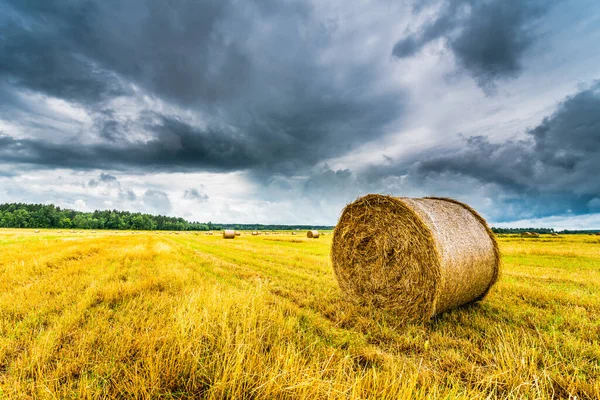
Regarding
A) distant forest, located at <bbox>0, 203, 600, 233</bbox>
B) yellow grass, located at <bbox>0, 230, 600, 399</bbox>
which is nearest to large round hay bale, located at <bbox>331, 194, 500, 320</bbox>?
yellow grass, located at <bbox>0, 230, 600, 399</bbox>

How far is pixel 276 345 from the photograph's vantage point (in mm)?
2961

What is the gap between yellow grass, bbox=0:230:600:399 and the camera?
216 cm

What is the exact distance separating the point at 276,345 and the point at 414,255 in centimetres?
382

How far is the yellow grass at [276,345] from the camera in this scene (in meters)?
2.16

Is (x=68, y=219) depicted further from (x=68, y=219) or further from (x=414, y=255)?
(x=414, y=255)

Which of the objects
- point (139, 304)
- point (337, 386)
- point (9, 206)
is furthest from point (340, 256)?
point (9, 206)

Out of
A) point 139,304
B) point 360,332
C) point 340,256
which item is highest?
point 340,256

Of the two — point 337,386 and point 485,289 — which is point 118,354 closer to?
point 337,386

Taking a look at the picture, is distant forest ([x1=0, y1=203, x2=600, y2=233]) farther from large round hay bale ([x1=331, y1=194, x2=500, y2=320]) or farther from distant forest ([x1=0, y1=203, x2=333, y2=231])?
large round hay bale ([x1=331, y1=194, x2=500, y2=320])

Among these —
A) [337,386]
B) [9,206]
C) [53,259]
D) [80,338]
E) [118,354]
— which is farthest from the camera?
[9,206]

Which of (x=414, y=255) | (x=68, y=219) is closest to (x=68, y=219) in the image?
(x=68, y=219)

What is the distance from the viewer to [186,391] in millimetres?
2152

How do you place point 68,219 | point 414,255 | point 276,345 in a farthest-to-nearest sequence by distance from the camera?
point 68,219, point 414,255, point 276,345

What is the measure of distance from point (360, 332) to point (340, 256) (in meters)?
2.90
